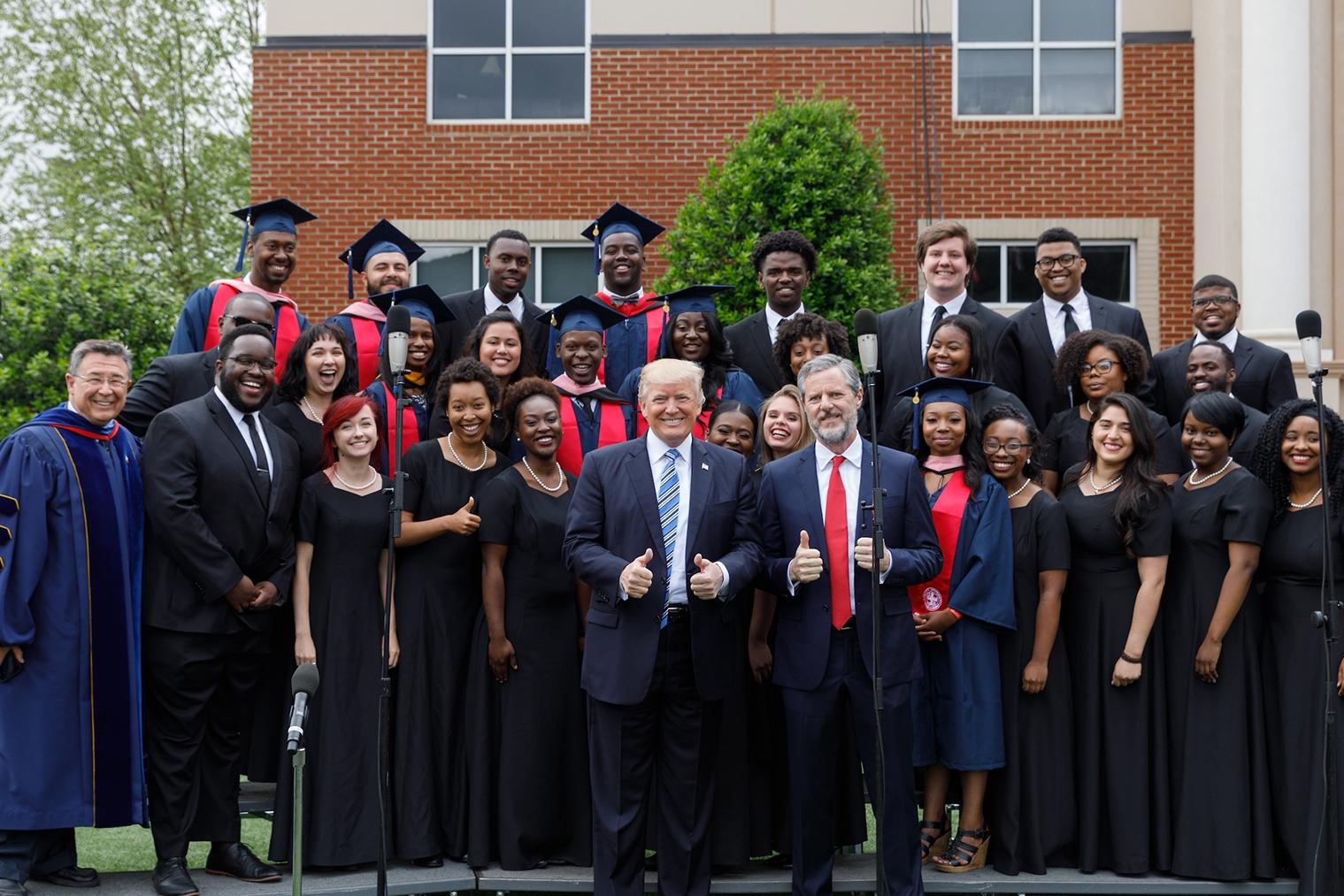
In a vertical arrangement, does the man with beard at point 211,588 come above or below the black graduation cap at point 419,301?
below

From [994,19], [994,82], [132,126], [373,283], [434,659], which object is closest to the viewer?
[434,659]

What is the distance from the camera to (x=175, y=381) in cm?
753

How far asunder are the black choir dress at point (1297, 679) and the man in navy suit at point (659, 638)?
7.90 feet

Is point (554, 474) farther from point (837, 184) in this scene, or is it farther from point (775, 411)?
point (837, 184)

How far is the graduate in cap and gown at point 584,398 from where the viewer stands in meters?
7.59

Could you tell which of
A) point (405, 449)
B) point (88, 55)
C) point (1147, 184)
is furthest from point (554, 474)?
point (88, 55)

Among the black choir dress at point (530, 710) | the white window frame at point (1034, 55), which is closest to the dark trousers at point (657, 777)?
the black choir dress at point (530, 710)

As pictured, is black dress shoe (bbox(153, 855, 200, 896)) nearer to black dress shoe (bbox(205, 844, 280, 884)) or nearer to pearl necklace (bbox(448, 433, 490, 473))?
black dress shoe (bbox(205, 844, 280, 884))

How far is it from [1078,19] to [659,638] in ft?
38.0

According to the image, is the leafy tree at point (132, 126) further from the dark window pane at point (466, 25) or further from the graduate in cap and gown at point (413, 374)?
the graduate in cap and gown at point (413, 374)

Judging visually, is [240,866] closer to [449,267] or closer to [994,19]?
[449,267]

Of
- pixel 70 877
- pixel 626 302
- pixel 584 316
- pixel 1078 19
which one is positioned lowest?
pixel 70 877


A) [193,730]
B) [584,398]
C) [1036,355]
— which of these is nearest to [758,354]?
[584,398]

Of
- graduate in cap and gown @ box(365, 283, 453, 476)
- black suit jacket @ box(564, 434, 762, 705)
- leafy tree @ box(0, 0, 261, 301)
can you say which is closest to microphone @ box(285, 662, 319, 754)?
black suit jacket @ box(564, 434, 762, 705)
